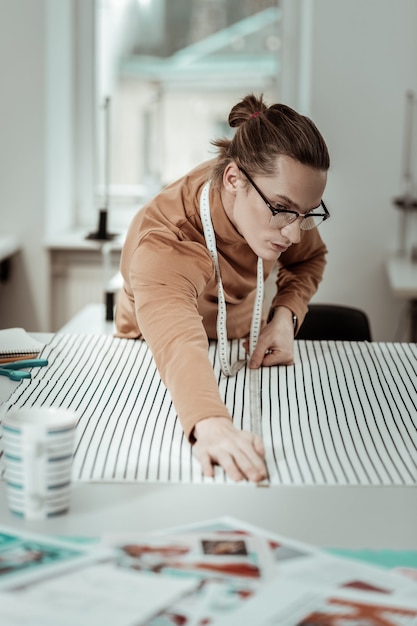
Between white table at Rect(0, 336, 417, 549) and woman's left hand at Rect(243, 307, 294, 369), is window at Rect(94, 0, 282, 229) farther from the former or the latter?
white table at Rect(0, 336, 417, 549)

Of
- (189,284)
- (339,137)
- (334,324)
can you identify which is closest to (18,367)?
(189,284)

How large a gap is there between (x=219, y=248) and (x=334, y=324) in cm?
72

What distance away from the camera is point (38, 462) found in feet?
3.21

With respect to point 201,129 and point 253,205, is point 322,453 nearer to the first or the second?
point 253,205

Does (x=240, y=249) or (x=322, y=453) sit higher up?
(x=240, y=249)

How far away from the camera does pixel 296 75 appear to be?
12.1 ft

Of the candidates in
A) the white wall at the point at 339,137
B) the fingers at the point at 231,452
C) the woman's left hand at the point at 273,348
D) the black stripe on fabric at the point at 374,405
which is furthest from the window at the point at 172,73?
the fingers at the point at 231,452

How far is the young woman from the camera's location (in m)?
1.30

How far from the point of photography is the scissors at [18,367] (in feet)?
5.02

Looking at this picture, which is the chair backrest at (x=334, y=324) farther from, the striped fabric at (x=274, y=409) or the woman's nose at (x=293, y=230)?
the woman's nose at (x=293, y=230)

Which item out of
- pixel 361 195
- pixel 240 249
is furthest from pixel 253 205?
pixel 361 195

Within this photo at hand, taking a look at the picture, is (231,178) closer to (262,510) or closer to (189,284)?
(189,284)

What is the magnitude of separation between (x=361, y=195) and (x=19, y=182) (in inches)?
53.9

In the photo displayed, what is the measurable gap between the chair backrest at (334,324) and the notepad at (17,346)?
34.1 inches
